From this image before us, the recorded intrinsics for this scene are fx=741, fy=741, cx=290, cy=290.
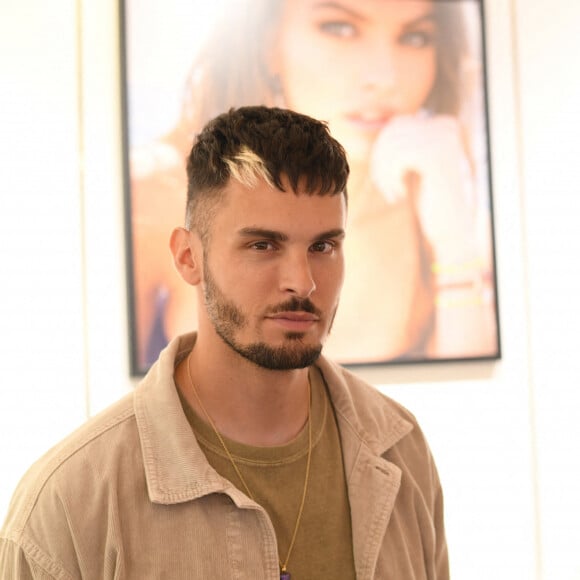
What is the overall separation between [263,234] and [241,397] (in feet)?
0.91

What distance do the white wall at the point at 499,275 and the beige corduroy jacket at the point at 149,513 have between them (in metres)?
0.79

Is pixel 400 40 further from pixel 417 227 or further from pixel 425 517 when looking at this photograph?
pixel 425 517

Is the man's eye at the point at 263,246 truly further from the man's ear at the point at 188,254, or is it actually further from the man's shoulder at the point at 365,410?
the man's shoulder at the point at 365,410

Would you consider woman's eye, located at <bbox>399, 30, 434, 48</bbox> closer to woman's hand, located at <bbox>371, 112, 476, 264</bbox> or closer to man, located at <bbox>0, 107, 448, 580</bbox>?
woman's hand, located at <bbox>371, 112, 476, 264</bbox>

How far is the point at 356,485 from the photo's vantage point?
125cm

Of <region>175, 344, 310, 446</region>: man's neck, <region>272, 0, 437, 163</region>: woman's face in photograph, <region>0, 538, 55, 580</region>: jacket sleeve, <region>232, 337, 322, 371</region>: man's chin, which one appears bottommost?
<region>0, 538, 55, 580</region>: jacket sleeve

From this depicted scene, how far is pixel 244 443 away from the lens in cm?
122

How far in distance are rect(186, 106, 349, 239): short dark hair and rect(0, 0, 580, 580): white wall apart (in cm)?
78

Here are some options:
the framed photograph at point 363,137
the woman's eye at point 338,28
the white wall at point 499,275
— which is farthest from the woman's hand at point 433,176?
the woman's eye at point 338,28

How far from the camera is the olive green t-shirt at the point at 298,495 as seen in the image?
3.85 feet

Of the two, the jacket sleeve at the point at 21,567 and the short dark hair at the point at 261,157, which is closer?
the jacket sleeve at the point at 21,567

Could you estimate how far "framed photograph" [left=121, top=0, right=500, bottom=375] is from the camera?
2.01 m

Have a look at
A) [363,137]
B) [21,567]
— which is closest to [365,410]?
[21,567]

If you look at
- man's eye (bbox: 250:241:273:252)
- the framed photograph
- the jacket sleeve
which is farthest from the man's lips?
the framed photograph
